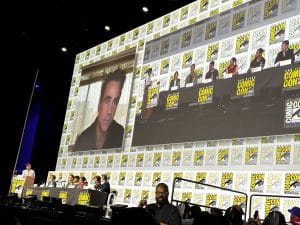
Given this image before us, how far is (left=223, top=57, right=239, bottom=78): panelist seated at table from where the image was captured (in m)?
8.90

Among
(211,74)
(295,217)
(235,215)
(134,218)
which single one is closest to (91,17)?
(211,74)

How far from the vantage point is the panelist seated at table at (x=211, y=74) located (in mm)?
9313

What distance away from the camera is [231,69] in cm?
901

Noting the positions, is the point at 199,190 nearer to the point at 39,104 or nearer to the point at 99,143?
the point at 99,143

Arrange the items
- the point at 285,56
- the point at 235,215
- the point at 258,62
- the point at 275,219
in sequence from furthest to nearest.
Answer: the point at 258,62, the point at 285,56, the point at 235,215, the point at 275,219

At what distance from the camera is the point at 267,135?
25.8 feet

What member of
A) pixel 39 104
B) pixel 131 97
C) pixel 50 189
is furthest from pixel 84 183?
pixel 39 104

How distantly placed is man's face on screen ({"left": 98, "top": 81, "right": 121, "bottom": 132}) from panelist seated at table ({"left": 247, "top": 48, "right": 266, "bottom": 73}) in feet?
15.3

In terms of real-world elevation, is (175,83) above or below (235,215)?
above

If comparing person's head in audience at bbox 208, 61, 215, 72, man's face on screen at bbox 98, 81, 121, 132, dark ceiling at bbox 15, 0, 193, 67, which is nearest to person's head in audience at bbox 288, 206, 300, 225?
person's head in audience at bbox 208, 61, 215, 72

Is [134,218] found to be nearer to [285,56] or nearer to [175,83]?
[285,56]

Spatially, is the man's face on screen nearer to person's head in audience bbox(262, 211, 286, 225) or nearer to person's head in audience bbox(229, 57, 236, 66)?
person's head in audience bbox(229, 57, 236, 66)

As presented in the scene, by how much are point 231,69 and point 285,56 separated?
1.29 meters

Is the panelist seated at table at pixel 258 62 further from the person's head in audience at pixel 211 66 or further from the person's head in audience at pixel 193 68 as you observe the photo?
the person's head in audience at pixel 193 68
